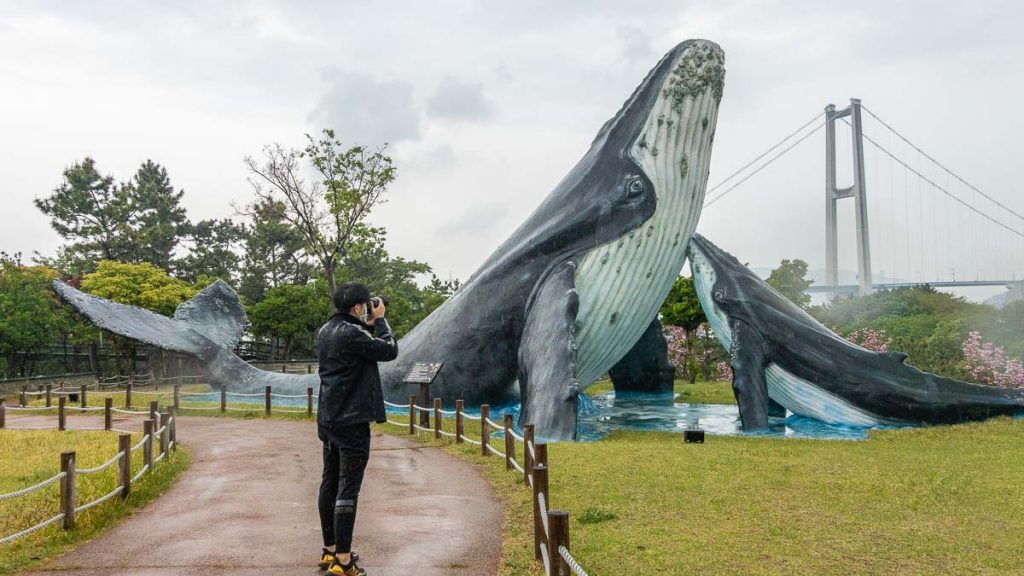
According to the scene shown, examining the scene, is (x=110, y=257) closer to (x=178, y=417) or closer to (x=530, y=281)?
(x=178, y=417)

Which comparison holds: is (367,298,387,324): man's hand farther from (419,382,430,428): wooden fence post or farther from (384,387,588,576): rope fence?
(419,382,430,428): wooden fence post

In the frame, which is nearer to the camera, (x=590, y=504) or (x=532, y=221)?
(x=590, y=504)

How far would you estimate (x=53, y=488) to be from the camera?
7844 mm

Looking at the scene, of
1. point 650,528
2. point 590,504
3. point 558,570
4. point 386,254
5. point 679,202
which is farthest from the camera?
point 386,254

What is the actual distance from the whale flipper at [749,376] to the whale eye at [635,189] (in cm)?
275

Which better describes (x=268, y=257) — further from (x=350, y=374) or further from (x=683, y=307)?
(x=350, y=374)

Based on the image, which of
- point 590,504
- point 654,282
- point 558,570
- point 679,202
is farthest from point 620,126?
point 558,570

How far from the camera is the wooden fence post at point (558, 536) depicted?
13.7 ft

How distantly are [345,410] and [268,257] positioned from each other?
49.0 metres

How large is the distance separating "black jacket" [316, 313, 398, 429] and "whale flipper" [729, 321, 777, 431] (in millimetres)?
9064

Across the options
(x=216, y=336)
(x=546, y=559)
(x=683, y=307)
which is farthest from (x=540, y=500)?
(x=683, y=307)

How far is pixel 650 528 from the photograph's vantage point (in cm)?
604

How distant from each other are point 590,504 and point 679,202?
25.1 ft

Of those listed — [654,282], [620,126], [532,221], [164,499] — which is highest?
[620,126]
